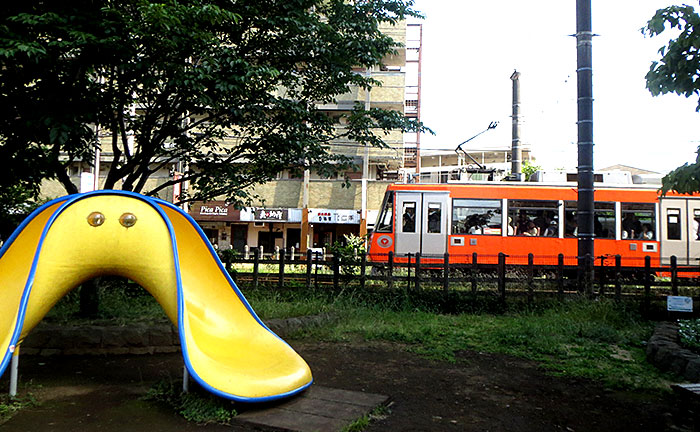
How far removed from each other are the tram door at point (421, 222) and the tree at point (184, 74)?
6.93 metres

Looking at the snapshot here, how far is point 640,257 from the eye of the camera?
15.9 meters

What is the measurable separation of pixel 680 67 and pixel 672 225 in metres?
12.8

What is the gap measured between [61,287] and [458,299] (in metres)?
7.78

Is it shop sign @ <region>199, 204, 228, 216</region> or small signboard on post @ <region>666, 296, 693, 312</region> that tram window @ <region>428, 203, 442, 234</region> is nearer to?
small signboard on post @ <region>666, 296, 693, 312</region>

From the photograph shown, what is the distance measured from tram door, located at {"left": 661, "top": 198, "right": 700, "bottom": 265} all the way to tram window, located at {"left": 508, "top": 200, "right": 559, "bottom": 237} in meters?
3.38

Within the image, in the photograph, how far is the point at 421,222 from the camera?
1638 cm

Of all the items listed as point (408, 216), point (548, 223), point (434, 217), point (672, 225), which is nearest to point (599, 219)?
point (548, 223)

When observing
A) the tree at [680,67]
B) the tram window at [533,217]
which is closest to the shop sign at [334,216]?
the tram window at [533,217]

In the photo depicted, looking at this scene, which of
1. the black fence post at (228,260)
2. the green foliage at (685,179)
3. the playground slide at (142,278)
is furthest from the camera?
the black fence post at (228,260)

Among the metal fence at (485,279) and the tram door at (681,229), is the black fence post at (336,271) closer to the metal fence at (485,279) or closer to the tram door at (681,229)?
the metal fence at (485,279)

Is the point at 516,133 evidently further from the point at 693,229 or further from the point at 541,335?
the point at 541,335

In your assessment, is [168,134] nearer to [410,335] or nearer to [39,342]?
[39,342]

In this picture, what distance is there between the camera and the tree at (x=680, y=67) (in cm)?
511

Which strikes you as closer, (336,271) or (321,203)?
(336,271)
